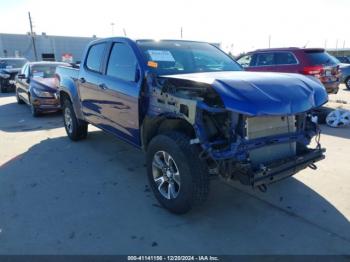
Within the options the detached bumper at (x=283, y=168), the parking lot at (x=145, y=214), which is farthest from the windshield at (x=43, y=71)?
the detached bumper at (x=283, y=168)

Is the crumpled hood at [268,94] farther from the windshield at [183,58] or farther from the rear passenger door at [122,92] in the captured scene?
the rear passenger door at [122,92]

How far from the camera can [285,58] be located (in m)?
9.69

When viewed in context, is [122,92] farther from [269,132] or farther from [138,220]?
[269,132]

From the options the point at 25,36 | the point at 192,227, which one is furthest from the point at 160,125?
the point at 25,36

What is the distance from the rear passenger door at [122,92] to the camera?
4117 millimetres

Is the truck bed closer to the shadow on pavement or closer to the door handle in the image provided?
the door handle

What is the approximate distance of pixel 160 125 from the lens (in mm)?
3865

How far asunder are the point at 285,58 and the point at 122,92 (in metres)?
6.95

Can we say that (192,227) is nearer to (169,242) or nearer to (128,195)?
(169,242)

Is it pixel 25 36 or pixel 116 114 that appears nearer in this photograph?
pixel 116 114

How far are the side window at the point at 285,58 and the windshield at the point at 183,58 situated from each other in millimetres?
5175

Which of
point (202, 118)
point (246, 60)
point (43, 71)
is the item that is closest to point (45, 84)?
point (43, 71)

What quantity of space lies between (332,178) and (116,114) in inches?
125

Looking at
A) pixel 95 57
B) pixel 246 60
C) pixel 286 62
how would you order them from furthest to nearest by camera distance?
pixel 246 60 < pixel 286 62 < pixel 95 57
